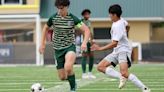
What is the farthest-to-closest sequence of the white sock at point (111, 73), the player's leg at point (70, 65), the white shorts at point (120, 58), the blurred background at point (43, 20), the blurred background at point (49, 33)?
the blurred background at point (43, 20) → the blurred background at point (49, 33) → the white sock at point (111, 73) → the white shorts at point (120, 58) → the player's leg at point (70, 65)

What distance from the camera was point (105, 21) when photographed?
3912 cm

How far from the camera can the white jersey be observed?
1109 cm

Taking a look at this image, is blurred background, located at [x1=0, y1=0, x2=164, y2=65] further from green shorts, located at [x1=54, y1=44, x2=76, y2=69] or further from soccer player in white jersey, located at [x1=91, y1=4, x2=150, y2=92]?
green shorts, located at [x1=54, y1=44, x2=76, y2=69]

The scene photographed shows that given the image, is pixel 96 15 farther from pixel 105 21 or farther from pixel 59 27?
pixel 59 27

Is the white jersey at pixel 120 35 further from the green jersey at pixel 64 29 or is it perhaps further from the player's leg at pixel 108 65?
the green jersey at pixel 64 29

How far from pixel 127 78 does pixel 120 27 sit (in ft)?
3.39

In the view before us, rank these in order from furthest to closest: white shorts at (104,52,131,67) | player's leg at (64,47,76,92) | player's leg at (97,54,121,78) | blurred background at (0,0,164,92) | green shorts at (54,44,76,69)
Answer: blurred background at (0,0,164,92) < player's leg at (97,54,121,78) < white shorts at (104,52,131,67) < green shorts at (54,44,76,69) < player's leg at (64,47,76,92)

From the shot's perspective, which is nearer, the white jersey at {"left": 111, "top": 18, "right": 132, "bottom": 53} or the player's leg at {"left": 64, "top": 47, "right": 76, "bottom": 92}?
the player's leg at {"left": 64, "top": 47, "right": 76, "bottom": 92}

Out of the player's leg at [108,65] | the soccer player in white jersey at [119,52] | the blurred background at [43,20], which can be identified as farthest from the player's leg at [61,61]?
the blurred background at [43,20]

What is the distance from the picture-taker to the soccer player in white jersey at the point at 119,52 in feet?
36.5

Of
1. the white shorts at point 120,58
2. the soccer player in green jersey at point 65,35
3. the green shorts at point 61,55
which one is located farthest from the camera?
the white shorts at point 120,58

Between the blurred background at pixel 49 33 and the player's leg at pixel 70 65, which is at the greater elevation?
the player's leg at pixel 70 65

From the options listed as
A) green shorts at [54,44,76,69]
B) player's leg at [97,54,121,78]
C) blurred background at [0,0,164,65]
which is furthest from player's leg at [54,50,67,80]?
blurred background at [0,0,164,65]

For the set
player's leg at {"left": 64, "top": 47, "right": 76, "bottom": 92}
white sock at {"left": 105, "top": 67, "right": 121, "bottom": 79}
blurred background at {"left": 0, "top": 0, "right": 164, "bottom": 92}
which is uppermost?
player's leg at {"left": 64, "top": 47, "right": 76, "bottom": 92}
